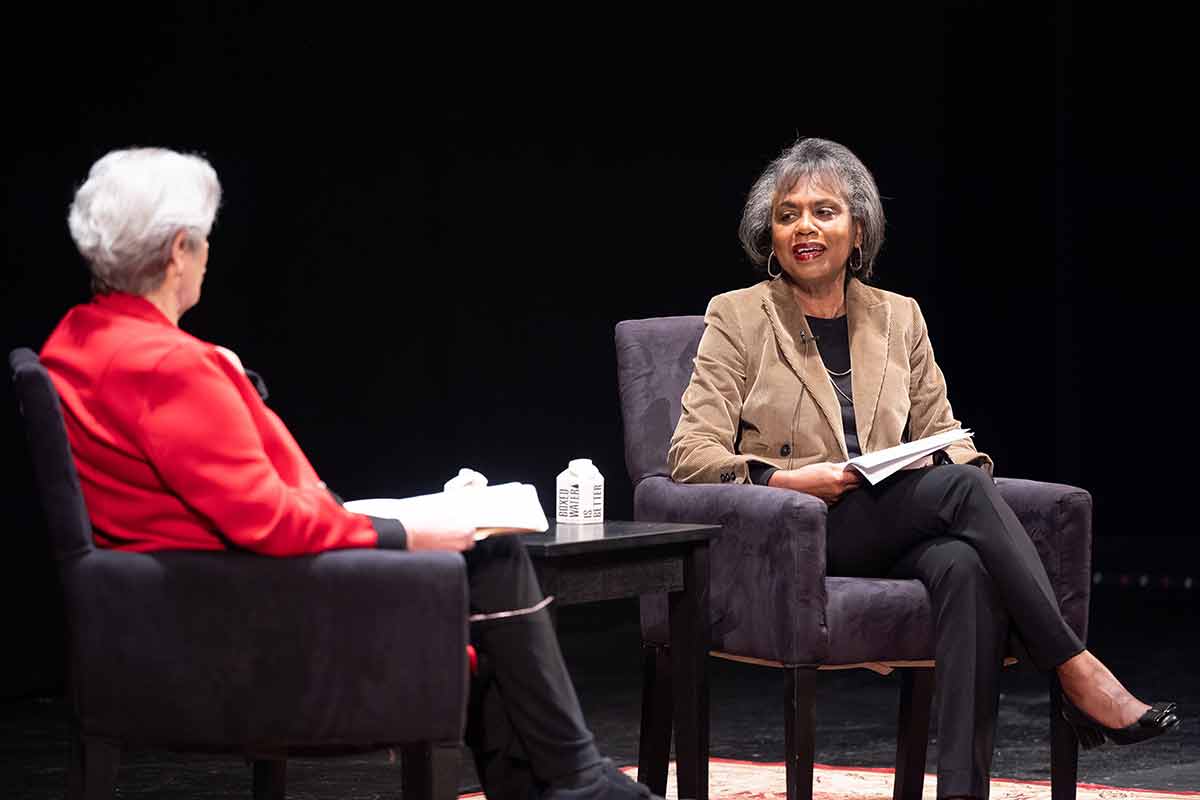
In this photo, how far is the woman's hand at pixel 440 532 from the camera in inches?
98.7

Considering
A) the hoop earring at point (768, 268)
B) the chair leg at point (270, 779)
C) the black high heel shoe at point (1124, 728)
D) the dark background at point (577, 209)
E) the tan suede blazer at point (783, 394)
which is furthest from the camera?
the dark background at point (577, 209)

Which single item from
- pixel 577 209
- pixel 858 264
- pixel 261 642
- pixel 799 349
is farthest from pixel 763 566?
pixel 577 209

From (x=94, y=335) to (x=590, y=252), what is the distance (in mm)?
4252

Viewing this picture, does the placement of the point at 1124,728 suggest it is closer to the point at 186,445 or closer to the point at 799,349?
the point at 799,349

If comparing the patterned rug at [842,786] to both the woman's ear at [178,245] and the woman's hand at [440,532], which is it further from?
the woman's ear at [178,245]

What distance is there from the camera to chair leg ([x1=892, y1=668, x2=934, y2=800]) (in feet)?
11.8

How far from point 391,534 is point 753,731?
89.3 inches

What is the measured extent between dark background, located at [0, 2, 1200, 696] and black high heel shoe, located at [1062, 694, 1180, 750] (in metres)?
2.98

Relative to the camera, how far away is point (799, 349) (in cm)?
368

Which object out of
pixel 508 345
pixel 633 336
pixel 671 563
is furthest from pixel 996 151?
pixel 671 563

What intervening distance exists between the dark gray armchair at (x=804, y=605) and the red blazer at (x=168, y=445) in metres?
1.04

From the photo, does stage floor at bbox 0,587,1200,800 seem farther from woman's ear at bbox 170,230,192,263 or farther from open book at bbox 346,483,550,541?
woman's ear at bbox 170,230,192,263

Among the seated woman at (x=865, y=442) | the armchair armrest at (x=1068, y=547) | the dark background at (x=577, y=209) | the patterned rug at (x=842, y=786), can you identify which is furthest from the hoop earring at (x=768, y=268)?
the dark background at (x=577, y=209)

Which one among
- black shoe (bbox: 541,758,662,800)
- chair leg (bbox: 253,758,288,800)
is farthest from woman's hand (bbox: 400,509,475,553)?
chair leg (bbox: 253,758,288,800)
